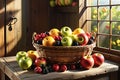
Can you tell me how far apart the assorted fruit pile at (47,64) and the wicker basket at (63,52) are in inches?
1.5

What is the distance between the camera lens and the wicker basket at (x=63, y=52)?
1.69m

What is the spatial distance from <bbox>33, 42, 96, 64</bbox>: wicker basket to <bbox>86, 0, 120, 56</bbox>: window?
0.51m

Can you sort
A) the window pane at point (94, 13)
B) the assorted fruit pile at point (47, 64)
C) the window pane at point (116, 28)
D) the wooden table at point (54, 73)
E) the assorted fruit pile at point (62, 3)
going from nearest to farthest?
the wooden table at point (54, 73)
the assorted fruit pile at point (47, 64)
the window pane at point (116, 28)
the window pane at point (94, 13)
the assorted fruit pile at point (62, 3)

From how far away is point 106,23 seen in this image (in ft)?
7.53

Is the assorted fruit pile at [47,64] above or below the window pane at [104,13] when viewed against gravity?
below

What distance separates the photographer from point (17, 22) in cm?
276

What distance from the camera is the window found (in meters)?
2.16

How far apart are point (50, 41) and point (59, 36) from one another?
110 mm

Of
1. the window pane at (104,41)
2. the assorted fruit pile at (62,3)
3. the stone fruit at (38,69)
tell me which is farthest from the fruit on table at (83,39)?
the assorted fruit pile at (62,3)

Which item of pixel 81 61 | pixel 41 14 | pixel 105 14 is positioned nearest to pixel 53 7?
pixel 41 14

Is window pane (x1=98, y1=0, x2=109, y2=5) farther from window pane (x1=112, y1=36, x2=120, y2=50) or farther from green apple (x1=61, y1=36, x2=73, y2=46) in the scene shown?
green apple (x1=61, y1=36, x2=73, y2=46)

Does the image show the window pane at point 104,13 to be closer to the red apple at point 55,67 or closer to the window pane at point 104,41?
the window pane at point 104,41

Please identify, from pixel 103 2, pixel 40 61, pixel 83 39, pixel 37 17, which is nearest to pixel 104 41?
pixel 103 2

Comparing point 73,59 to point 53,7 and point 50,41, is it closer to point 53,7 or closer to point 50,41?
point 50,41
